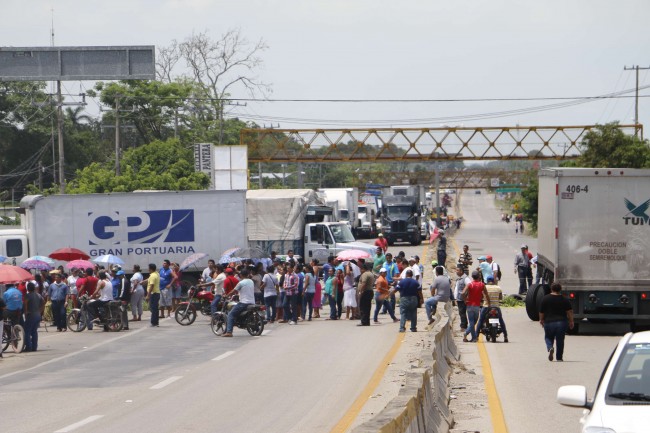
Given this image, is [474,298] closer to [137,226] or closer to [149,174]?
[137,226]

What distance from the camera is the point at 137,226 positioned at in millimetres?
38969

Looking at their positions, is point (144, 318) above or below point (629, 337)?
below

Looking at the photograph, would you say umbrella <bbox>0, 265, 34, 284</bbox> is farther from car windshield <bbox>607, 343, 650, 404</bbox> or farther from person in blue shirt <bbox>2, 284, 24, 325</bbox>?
car windshield <bbox>607, 343, 650, 404</bbox>

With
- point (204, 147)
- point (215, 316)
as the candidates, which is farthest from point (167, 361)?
point (204, 147)

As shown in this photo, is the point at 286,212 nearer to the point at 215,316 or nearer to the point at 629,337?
the point at 215,316

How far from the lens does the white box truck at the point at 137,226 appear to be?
38.8m

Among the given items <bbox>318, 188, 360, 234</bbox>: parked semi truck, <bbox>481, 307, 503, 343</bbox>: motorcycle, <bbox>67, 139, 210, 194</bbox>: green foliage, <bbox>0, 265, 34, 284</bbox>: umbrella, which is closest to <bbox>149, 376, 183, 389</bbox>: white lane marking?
<bbox>0, 265, 34, 284</bbox>: umbrella

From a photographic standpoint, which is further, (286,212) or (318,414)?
(286,212)

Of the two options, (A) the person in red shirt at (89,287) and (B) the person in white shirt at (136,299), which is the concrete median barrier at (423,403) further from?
(B) the person in white shirt at (136,299)

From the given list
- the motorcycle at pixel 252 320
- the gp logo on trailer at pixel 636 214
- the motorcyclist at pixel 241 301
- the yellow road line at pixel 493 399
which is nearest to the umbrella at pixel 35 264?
the motorcycle at pixel 252 320

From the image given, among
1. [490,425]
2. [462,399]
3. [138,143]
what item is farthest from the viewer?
[138,143]

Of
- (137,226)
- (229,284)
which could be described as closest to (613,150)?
(137,226)

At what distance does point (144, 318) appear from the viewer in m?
34.0

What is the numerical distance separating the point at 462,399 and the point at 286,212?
2878 cm
